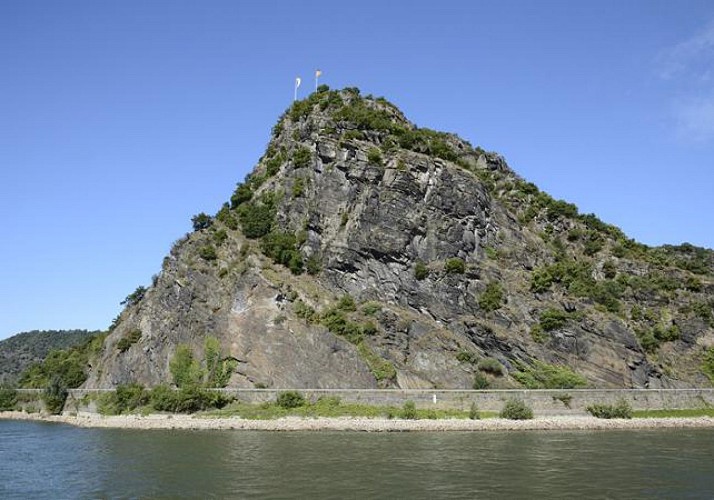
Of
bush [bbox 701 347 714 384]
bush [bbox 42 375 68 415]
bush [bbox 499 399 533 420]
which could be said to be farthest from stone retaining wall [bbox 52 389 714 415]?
bush [bbox 42 375 68 415]

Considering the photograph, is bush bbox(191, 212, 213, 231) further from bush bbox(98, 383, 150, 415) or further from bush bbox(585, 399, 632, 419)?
bush bbox(585, 399, 632, 419)

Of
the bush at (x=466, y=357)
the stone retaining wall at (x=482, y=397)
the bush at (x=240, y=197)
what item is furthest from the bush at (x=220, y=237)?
the bush at (x=466, y=357)

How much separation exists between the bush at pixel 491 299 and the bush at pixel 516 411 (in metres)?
17.4

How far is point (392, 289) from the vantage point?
69.8 metres

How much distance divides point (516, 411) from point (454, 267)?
2255 cm

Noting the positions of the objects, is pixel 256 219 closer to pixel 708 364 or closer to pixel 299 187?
pixel 299 187

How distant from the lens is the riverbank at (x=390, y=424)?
48.8 meters

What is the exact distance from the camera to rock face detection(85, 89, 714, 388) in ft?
203

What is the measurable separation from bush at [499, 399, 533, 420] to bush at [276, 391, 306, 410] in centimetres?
1807

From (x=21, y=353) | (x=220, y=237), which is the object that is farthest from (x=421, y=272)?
(x=21, y=353)

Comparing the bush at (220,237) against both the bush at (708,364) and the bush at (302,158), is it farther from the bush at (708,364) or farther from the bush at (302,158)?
the bush at (708,364)

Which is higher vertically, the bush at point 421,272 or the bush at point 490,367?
the bush at point 421,272

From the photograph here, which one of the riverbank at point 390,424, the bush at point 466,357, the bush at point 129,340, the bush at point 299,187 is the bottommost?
the riverbank at point 390,424

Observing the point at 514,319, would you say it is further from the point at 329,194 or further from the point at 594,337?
the point at 329,194
